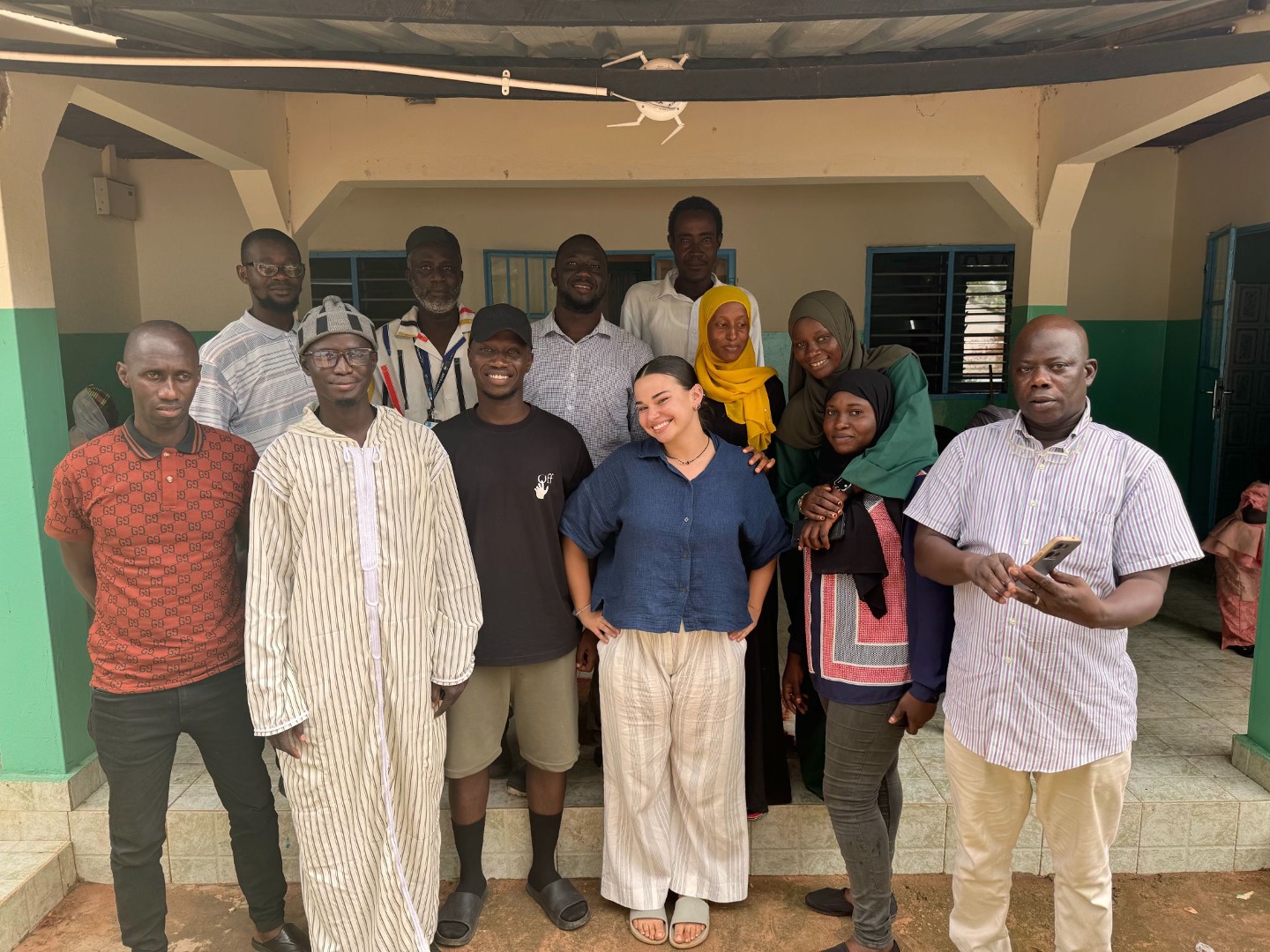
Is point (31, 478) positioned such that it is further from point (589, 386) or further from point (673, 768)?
point (673, 768)

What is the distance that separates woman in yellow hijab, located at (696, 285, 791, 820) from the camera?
3.01 metres

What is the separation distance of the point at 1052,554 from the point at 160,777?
2.45 metres

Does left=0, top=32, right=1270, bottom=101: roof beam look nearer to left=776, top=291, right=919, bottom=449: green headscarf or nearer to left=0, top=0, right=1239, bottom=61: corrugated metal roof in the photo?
left=0, top=0, right=1239, bottom=61: corrugated metal roof

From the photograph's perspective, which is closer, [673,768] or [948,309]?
[673,768]

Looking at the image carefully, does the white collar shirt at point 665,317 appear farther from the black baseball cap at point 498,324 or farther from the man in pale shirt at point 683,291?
the black baseball cap at point 498,324

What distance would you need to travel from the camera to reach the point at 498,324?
2607 millimetres

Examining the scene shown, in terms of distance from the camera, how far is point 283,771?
248 centimetres

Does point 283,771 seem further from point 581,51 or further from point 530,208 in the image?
point 530,208

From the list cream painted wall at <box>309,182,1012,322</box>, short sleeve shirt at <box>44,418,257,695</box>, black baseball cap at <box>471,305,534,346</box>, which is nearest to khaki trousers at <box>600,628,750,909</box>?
black baseball cap at <box>471,305,534,346</box>

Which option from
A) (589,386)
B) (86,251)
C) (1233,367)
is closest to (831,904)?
(589,386)

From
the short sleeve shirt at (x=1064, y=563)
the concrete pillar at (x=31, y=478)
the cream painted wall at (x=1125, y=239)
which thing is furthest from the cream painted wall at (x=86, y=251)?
the cream painted wall at (x=1125, y=239)

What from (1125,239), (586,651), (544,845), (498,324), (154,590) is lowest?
(544,845)

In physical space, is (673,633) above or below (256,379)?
below

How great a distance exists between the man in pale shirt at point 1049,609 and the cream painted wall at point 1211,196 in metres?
5.09
